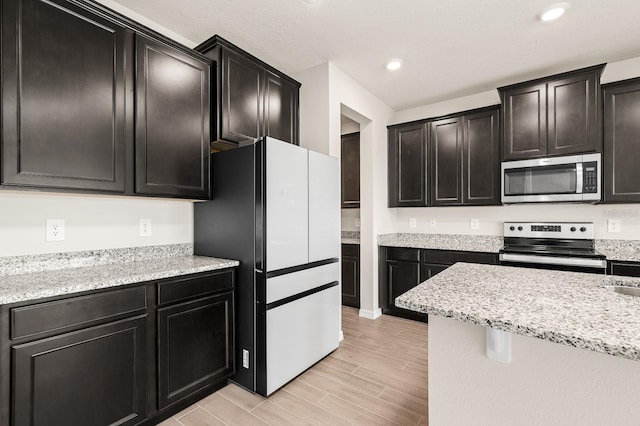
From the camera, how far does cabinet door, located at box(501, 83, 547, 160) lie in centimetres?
285

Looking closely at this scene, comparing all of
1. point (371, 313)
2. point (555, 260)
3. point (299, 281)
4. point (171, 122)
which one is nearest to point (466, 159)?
point (555, 260)

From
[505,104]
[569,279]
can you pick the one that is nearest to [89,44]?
[569,279]

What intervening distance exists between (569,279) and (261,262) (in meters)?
1.70

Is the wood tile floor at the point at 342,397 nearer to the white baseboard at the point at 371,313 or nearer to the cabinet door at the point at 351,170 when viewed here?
the white baseboard at the point at 371,313

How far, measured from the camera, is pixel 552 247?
298 cm

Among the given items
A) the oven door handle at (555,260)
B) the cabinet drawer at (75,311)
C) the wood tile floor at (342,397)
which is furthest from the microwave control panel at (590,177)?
the cabinet drawer at (75,311)

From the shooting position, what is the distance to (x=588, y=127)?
2.65 m

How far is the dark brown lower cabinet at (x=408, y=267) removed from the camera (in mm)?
3197

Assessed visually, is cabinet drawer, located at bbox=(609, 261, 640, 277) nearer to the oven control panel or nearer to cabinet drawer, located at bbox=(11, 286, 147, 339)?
the oven control panel

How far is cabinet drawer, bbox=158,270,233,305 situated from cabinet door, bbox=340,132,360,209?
232 cm

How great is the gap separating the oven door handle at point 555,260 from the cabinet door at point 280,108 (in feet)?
7.72

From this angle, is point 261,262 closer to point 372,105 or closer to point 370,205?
point 370,205

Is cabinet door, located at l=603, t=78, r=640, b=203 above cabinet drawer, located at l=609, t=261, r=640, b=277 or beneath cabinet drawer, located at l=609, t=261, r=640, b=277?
above

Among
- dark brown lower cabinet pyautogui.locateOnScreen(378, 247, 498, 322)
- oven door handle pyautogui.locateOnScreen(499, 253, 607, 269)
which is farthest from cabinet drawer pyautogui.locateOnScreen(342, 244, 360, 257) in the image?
oven door handle pyautogui.locateOnScreen(499, 253, 607, 269)
